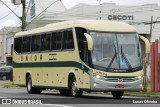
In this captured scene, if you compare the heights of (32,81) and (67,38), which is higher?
(67,38)

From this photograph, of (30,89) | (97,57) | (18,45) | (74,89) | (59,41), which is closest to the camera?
(97,57)

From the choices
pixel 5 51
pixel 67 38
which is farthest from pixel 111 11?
pixel 67 38

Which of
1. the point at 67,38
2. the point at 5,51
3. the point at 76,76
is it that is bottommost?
the point at 5,51

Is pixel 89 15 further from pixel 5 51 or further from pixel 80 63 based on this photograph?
pixel 80 63

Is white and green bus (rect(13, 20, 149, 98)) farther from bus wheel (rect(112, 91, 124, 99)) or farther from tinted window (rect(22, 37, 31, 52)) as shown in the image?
tinted window (rect(22, 37, 31, 52))

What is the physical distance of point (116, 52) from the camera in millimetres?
22578

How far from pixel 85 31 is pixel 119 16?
49696mm

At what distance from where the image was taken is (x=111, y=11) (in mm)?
72688

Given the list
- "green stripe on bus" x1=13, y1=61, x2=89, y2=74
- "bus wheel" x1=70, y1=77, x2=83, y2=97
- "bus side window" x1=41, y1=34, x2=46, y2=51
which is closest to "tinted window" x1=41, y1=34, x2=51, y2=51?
"bus side window" x1=41, y1=34, x2=46, y2=51

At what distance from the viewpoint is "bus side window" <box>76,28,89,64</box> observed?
22.8 metres

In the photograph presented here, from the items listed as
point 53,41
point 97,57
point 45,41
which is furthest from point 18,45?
point 97,57

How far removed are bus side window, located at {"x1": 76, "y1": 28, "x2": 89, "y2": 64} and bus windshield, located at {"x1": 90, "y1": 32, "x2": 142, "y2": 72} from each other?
46cm

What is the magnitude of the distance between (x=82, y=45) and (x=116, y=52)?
1.53 meters

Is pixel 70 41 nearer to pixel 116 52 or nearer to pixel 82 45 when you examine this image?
pixel 82 45
